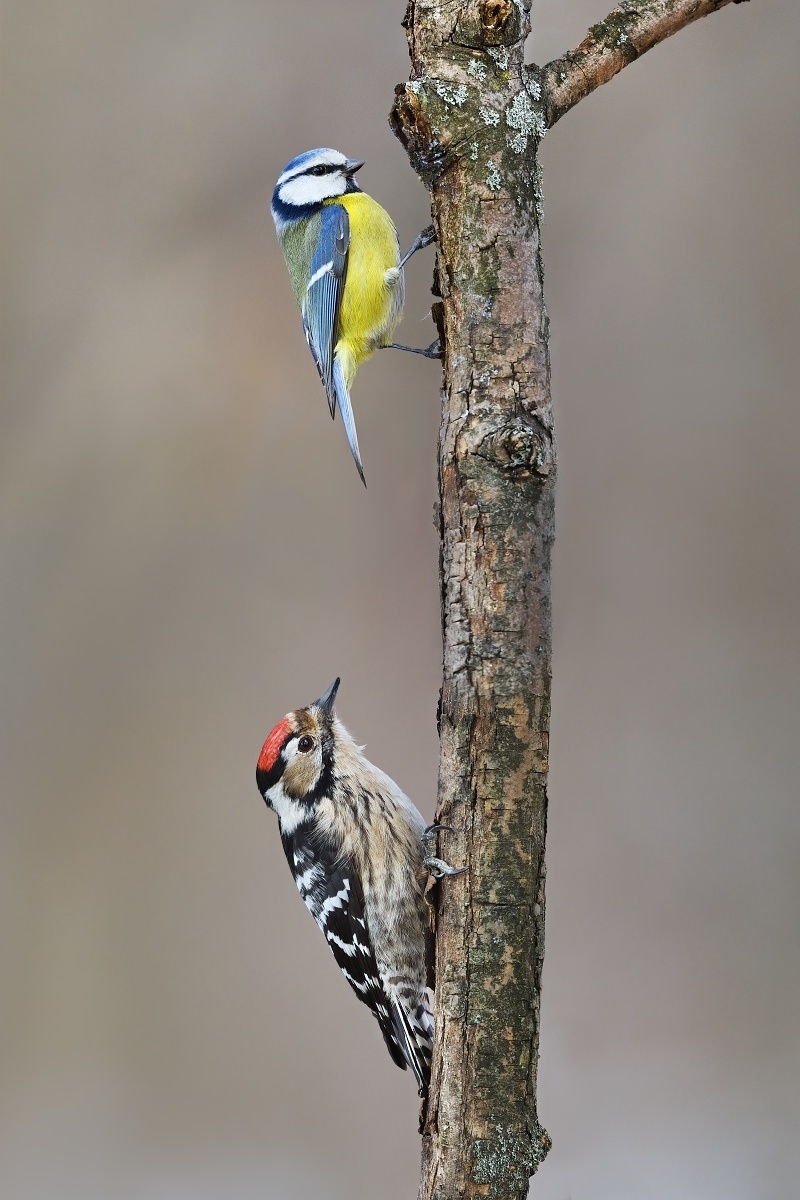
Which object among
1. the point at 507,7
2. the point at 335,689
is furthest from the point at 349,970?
the point at 507,7

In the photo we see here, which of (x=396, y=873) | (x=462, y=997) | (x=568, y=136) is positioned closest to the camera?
(x=462, y=997)

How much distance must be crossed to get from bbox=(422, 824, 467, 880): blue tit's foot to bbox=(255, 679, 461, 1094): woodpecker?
0.38 metres

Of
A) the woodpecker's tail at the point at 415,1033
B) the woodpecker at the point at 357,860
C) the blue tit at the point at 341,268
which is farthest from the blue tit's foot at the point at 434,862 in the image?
the blue tit at the point at 341,268

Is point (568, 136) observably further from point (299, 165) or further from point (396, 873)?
point (396, 873)

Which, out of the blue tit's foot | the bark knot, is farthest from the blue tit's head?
the blue tit's foot

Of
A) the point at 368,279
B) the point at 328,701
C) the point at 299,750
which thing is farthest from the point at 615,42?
the point at 299,750

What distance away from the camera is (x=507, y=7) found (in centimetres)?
125

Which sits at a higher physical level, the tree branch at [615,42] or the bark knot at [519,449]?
the tree branch at [615,42]

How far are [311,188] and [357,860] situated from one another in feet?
4.03

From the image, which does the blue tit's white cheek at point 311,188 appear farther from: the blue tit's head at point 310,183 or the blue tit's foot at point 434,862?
the blue tit's foot at point 434,862

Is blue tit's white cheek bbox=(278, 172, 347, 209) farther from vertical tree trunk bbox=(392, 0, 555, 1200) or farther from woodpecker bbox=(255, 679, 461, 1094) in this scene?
woodpecker bbox=(255, 679, 461, 1094)

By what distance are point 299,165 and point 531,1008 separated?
144 centimetres

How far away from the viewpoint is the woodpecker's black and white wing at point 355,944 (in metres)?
1.68

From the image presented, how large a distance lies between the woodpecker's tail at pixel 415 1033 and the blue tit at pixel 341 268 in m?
1.04
